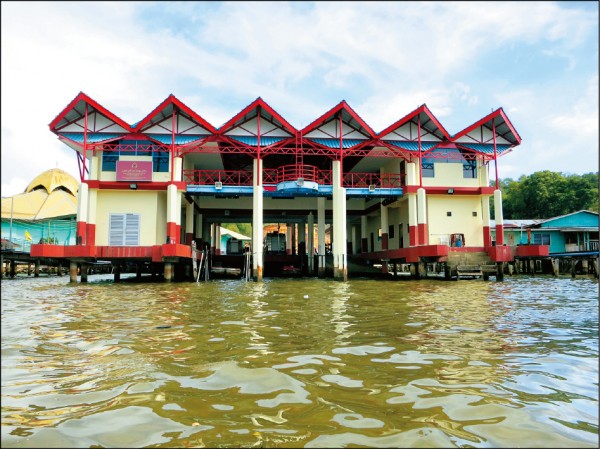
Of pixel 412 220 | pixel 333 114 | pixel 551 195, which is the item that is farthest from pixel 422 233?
pixel 551 195

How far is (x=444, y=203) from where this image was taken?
24.6 m

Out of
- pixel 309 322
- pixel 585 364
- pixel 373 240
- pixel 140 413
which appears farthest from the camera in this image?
pixel 373 240

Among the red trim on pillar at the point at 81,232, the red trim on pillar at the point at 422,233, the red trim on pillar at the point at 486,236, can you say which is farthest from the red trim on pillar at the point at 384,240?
the red trim on pillar at the point at 81,232

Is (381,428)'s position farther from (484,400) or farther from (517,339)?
(517,339)

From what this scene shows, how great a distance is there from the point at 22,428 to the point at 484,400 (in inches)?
135

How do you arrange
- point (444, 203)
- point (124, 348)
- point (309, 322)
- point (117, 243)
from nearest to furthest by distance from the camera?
point (124, 348) < point (309, 322) < point (117, 243) < point (444, 203)

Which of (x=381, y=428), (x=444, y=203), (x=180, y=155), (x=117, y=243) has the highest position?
(x=180, y=155)

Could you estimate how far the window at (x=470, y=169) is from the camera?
81.3 feet

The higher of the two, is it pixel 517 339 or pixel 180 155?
pixel 180 155

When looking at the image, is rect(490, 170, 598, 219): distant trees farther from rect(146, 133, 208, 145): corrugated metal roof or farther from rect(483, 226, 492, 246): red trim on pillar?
rect(146, 133, 208, 145): corrugated metal roof

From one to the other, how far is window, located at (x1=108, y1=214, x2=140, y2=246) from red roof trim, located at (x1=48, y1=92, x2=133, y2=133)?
452 centimetres

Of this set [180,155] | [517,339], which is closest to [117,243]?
[180,155]

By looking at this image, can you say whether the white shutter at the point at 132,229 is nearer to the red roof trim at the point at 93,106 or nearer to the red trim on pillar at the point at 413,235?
the red roof trim at the point at 93,106

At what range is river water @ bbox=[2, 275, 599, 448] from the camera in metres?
2.92
